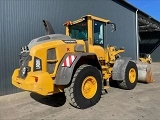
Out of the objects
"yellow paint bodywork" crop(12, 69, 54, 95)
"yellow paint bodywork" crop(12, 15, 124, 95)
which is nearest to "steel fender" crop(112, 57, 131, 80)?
"yellow paint bodywork" crop(12, 15, 124, 95)

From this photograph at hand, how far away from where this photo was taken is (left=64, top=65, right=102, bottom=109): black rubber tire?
5.27 meters

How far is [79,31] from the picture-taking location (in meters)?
6.85

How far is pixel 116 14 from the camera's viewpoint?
13.0 m

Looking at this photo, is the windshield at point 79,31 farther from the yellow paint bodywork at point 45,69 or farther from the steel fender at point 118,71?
the steel fender at point 118,71

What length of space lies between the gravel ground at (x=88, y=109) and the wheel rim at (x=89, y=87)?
0.34m

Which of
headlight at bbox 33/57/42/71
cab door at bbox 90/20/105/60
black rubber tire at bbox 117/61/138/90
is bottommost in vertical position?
black rubber tire at bbox 117/61/138/90

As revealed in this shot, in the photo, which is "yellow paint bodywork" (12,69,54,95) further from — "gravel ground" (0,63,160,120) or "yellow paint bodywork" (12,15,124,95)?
"gravel ground" (0,63,160,120)

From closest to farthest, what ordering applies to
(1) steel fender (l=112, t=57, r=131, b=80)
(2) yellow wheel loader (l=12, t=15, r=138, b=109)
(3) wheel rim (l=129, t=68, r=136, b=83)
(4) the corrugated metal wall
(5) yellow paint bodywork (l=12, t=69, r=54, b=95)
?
(5) yellow paint bodywork (l=12, t=69, r=54, b=95) < (2) yellow wheel loader (l=12, t=15, r=138, b=109) < (1) steel fender (l=112, t=57, r=131, b=80) < (4) the corrugated metal wall < (3) wheel rim (l=129, t=68, r=136, b=83)

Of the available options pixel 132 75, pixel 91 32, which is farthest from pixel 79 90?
pixel 132 75

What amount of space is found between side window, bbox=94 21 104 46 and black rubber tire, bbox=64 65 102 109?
121 cm

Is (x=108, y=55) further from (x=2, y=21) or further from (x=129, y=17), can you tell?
(x=129, y=17)

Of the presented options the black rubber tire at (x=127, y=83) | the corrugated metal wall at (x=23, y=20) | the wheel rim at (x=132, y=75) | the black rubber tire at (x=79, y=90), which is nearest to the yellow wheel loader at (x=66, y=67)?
the black rubber tire at (x=79, y=90)

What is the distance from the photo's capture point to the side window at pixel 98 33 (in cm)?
665

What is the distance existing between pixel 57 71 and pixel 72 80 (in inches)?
16.8
